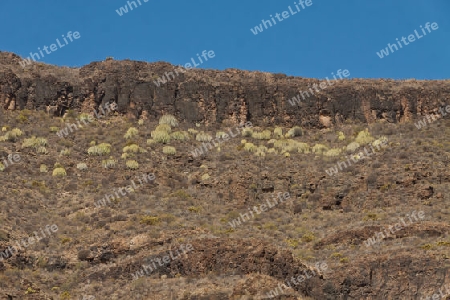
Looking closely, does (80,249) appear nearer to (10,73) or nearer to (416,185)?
(416,185)

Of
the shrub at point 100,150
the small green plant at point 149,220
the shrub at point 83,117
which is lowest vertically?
the small green plant at point 149,220

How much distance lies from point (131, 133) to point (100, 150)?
12.9 feet

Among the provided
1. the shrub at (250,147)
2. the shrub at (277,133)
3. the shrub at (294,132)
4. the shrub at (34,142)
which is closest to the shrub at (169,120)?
the shrub at (250,147)

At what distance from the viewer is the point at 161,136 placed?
6353 centimetres

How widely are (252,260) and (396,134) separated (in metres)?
26.2

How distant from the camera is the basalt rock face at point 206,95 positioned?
223ft

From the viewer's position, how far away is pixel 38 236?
48.9 metres

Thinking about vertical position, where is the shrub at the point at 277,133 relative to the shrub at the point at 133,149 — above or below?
below

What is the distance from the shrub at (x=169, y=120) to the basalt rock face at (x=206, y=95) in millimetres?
701

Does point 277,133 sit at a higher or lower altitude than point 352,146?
higher

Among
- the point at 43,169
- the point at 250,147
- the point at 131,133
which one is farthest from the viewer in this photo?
the point at 131,133

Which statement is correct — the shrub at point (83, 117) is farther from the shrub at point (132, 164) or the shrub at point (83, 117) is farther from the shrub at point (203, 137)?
the shrub at point (132, 164)

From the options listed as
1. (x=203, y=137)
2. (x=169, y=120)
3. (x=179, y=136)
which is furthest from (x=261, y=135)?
(x=169, y=120)

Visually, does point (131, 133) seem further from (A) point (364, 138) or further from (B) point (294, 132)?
(A) point (364, 138)
